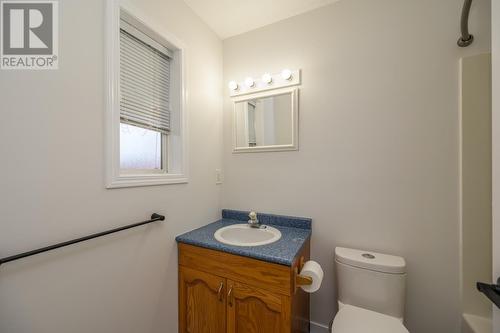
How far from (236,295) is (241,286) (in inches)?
2.8

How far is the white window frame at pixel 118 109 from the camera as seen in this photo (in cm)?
98

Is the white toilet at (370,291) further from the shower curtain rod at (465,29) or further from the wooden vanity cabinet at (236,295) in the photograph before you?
the shower curtain rod at (465,29)

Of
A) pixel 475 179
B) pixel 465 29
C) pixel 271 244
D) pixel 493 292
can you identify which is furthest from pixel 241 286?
pixel 465 29

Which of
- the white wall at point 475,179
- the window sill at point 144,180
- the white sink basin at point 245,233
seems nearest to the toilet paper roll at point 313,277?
the white sink basin at point 245,233

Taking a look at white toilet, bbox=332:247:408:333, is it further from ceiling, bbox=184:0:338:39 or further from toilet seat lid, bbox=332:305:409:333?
ceiling, bbox=184:0:338:39

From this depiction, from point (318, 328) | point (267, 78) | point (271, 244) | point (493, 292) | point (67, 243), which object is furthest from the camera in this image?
point (267, 78)

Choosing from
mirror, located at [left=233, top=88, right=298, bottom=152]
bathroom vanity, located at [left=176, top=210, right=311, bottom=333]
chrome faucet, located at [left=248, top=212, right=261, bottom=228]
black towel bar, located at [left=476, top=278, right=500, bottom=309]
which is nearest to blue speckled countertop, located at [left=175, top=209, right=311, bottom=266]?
bathroom vanity, located at [left=176, top=210, right=311, bottom=333]

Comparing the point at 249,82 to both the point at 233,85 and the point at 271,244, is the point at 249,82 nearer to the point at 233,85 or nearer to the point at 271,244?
the point at 233,85

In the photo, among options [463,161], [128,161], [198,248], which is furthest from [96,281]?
[463,161]

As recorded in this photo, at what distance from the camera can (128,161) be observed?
1.21 meters

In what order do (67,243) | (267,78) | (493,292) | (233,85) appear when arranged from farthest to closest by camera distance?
(233,85), (267,78), (67,243), (493,292)

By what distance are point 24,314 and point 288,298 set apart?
1095 mm

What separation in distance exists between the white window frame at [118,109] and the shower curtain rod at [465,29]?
1637mm

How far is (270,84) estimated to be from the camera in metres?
1.63
